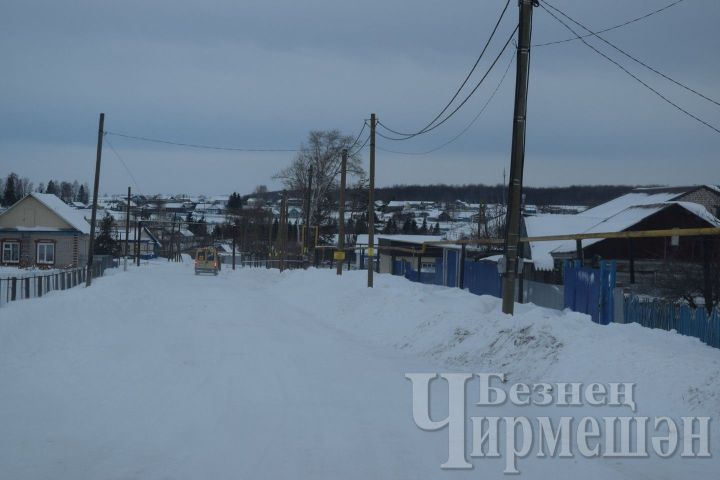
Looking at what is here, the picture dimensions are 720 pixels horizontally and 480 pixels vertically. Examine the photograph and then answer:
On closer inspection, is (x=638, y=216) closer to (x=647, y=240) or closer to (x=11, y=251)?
(x=647, y=240)

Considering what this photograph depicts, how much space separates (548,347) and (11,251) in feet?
218

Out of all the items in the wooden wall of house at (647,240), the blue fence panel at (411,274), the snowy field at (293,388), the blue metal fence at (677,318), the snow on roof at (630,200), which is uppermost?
the snow on roof at (630,200)

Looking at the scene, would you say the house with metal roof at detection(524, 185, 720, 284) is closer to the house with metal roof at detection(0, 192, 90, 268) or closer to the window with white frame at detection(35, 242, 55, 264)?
the house with metal roof at detection(0, 192, 90, 268)

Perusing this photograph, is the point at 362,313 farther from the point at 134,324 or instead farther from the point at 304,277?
the point at 304,277

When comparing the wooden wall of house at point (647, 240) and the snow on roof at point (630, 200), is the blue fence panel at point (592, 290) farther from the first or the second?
the snow on roof at point (630, 200)

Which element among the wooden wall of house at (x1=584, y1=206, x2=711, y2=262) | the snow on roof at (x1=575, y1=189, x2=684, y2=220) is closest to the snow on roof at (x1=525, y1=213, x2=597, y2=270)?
the snow on roof at (x1=575, y1=189, x2=684, y2=220)

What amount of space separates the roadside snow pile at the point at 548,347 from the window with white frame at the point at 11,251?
55.7 meters

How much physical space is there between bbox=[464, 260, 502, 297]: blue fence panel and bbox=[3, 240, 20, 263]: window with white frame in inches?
2043

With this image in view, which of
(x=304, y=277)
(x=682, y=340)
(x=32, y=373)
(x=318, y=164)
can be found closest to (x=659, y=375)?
(x=682, y=340)

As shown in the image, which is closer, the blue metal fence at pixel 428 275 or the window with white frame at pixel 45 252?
the blue metal fence at pixel 428 275

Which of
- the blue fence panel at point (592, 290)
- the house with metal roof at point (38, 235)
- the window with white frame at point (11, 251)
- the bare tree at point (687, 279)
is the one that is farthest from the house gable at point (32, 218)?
the blue fence panel at point (592, 290)

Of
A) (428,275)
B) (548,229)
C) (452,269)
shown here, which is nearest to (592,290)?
(452,269)

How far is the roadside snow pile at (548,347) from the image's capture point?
30.7 ft

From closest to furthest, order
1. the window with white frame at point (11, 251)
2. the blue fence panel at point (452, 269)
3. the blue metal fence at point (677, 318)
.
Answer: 1. the blue metal fence at point (677, 318)
2. the blue fence panel at point (452, 269)
3. the window with white frame at point (11, 251)
